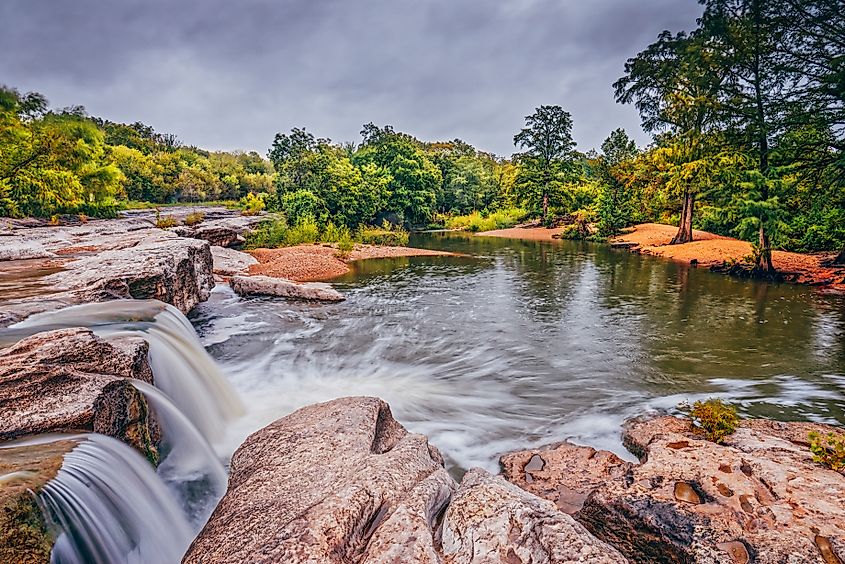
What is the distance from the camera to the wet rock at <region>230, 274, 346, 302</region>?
494 inches

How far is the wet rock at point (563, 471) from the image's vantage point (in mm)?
3975

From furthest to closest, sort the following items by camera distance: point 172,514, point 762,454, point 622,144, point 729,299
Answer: point 622,144 < point 729,299 < point 762,454 < point 172,514

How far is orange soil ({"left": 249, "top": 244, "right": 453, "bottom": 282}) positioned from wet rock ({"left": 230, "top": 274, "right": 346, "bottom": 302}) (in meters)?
3.02

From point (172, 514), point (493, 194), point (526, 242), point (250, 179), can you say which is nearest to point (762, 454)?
point (172, 514)

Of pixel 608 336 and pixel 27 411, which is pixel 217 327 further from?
pixel 608 336

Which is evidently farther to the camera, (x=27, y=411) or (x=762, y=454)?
(x=762, y=454)

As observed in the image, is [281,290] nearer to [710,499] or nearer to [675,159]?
[710,499]

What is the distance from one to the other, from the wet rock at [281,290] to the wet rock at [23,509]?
9.99m

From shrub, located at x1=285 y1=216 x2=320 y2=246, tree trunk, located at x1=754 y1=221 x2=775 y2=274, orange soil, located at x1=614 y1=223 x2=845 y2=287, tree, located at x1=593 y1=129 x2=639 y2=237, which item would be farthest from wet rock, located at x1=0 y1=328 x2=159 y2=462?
tree, located at x1=593 y1=129 x2=639 y2=237

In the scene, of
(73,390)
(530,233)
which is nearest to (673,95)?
(530,233)

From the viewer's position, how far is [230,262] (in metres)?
17.0

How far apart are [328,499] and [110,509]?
1.48 metres

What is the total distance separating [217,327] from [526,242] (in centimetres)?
2468

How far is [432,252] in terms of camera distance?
2455 cm
